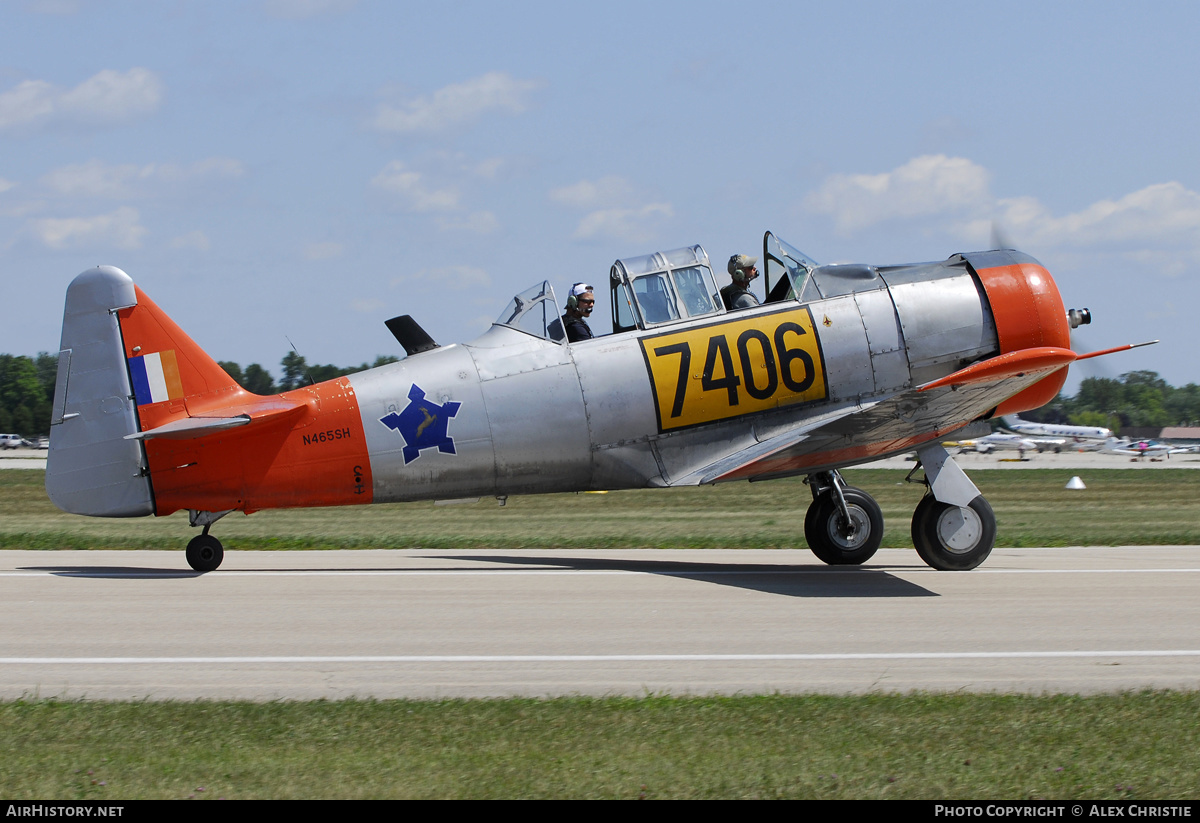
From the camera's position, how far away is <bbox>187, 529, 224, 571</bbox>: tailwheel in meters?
11.6

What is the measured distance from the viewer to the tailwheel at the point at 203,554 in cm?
1159

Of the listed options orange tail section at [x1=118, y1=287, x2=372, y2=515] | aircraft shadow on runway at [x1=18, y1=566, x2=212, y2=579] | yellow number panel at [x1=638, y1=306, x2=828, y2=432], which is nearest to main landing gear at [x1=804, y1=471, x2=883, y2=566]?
yellow number panel at [x1=638, y1=306, x2=828, y2=432]

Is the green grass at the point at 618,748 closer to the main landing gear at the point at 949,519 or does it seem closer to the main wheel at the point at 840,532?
the main landing gear at the point at 949,519

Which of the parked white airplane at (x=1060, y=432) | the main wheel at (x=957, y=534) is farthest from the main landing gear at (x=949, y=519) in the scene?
the parked white airplane at (x=1060, y=432)

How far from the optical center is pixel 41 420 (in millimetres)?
108312

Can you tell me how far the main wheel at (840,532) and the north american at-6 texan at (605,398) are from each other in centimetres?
93

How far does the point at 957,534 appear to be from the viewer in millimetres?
11266

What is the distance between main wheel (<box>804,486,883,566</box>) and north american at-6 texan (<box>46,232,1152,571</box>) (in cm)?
93

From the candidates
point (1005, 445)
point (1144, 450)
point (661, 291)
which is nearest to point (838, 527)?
point (661, 291)

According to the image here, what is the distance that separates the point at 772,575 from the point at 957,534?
1954 mm

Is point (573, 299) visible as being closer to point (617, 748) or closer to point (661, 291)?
point (661, 291)

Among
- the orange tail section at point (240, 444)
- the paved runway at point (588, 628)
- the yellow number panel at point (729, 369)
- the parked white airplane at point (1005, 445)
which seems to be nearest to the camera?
the paved runway at point (588, 628)

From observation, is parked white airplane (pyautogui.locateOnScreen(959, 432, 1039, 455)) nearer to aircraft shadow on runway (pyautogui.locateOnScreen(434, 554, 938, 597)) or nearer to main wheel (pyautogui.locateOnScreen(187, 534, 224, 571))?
aircraft shadow on runway (pyautogui.locateOnScreen(434, 554, 938, 597))
